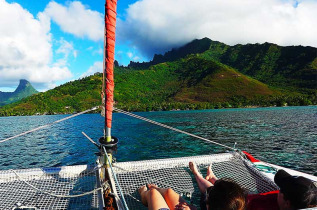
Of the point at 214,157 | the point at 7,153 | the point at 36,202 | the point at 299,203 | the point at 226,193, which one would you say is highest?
the point at 226,193

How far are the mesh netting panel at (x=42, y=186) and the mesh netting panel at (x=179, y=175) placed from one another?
1.01 meters

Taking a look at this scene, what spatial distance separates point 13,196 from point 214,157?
5.82m

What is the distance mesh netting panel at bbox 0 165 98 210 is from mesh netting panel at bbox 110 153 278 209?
1.01 m

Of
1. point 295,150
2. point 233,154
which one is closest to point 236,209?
point 233,154

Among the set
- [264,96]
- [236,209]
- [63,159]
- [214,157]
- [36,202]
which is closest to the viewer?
[236,209]

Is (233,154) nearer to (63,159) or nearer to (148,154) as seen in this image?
(148,154)

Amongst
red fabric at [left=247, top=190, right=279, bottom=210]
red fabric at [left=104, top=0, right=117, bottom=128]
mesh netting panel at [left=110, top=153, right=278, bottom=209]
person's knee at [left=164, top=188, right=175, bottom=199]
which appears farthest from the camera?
mesh netting panel at [left=110, top=153, right=278, bottom=209]

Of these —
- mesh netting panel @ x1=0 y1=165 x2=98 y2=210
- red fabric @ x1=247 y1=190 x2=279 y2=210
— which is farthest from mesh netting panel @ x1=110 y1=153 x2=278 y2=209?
red fabric @ x1=247 y1=190 x2=279 y2=210

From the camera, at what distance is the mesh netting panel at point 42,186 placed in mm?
4691

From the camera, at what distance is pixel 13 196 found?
15.5 feet

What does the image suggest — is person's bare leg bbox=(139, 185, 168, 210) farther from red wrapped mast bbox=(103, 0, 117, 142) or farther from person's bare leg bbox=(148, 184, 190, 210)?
red wrapped mast bbox=(103, 0, 117, 142)

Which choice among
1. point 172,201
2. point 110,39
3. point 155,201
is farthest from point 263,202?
point 110,39

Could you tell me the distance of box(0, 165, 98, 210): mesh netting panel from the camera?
4691mm

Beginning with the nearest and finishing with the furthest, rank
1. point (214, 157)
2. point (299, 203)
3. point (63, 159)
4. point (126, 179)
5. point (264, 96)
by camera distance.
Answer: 1. point (299, 203)
2. point (126, 179)
3. point (214, 157)
4. point (63, 159)
5. point (264, 96)
